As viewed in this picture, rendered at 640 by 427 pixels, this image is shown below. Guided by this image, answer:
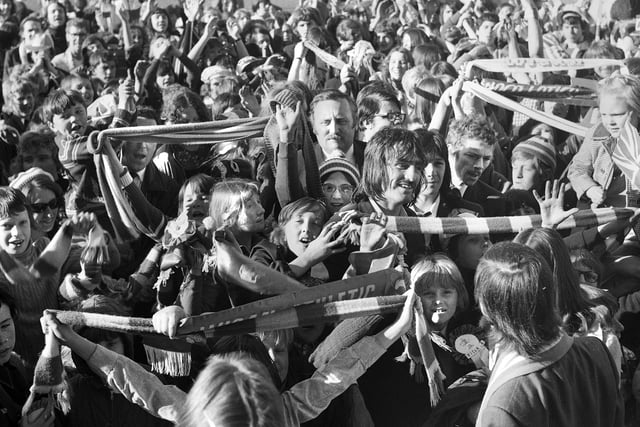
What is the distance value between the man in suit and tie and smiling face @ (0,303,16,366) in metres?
2.63

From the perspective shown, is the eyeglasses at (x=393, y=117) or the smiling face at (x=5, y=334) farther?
the eyeglasses at (x=393, y=117)

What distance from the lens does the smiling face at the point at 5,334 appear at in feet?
12.1

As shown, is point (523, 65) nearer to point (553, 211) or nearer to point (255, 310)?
point (553, 211)

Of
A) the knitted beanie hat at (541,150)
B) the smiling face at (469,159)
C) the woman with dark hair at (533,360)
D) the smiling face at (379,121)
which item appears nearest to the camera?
the woman with dark hair at (533,360)

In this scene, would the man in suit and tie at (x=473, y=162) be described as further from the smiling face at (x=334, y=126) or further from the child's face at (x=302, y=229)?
the child's face at (x=302, y=229)

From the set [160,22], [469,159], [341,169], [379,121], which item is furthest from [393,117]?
[160,22]

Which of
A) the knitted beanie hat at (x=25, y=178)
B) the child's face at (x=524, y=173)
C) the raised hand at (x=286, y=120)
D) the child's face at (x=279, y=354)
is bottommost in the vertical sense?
the child's face at (x=524, y=173)

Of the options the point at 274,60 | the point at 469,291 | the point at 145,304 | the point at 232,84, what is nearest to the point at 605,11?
the point at 274,60

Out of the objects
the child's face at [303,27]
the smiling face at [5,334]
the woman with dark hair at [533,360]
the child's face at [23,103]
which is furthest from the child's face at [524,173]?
the child's face at [303,27]

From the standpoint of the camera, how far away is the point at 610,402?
305 centimetres

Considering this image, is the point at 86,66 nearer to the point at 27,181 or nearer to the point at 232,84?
the point at 232,84

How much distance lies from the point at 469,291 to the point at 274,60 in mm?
4801

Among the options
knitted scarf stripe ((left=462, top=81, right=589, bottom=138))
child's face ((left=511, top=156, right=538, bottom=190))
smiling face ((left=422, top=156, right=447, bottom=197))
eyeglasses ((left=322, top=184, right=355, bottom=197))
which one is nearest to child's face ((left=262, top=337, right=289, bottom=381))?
eyeglasses ((left=322, top=184, right=355, bottom=197))

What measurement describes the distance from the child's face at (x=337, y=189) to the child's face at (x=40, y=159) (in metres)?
2.04
